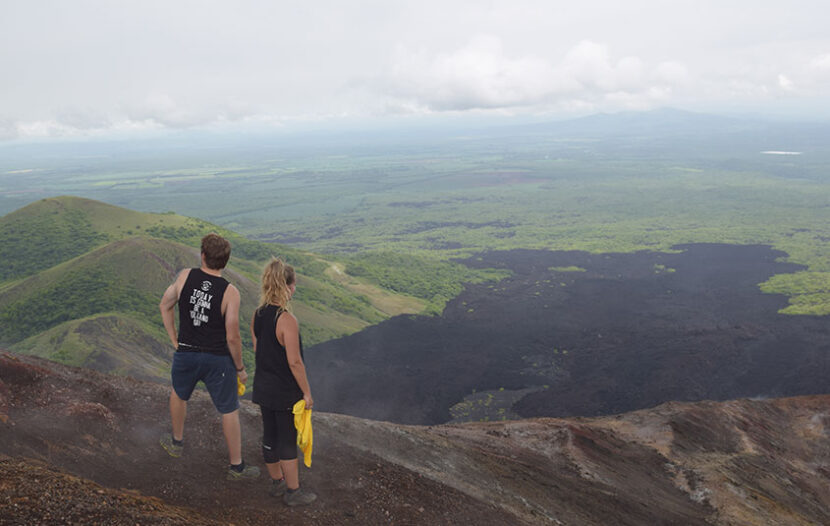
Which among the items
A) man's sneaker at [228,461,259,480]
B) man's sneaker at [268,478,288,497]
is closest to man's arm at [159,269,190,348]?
man's sneaker at [228,461,259,480]

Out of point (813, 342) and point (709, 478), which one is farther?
point (813, 342)

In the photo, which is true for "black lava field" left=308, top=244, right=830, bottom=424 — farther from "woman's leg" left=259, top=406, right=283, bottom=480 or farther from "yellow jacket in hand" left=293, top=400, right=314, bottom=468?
"yellow jacket in hand" left=293, top=400, right=314, bottom=468

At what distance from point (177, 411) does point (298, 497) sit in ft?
6.39

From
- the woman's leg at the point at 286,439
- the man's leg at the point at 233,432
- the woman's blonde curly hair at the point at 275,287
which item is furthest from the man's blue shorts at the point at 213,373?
the woman's blonde curly hair at the point at 275,287

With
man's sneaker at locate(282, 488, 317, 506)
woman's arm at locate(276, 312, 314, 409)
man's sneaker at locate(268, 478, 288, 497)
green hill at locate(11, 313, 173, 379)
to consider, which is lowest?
green hill at locate(11, 313, 173, 379)

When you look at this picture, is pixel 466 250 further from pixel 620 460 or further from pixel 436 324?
pixel 620 460

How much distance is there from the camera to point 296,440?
23.2 feet

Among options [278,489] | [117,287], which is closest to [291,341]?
[278,489]

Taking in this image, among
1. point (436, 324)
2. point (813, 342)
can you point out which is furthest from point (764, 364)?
point (436, 324)

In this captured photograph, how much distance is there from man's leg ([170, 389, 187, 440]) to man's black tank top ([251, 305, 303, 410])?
1.43 m

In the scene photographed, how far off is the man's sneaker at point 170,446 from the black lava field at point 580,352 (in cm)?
2206

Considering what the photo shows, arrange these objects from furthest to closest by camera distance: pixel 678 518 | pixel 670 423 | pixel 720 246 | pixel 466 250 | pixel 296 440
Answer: pixel 466 250
pixel 720 246
pixel 670 423
pixel 678 518
pixel 296 440

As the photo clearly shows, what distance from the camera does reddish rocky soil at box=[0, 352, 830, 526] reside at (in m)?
7.04

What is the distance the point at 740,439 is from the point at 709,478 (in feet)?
20.6
